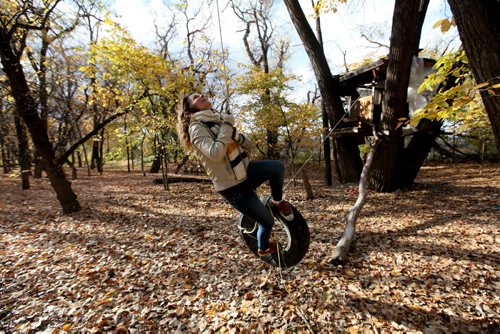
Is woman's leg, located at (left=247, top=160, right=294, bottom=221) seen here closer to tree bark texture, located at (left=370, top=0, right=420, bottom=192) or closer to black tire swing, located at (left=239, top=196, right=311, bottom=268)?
black tire swing, located at (left=239, top=196, right=311, bottom=268)

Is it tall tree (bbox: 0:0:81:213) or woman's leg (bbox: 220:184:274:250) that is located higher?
tall tree (bbox: 0:0:81:213)

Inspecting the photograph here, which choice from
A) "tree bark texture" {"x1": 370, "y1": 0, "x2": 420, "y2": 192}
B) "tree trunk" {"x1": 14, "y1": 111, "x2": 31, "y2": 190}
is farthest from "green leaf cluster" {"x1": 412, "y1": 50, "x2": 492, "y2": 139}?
"tree trunk" {"x1": 14, "y1": 111, "x2": 31, "y2": 190}

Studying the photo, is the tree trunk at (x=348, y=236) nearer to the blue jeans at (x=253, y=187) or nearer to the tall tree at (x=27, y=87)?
the blue jeans at (x=253, y=187)

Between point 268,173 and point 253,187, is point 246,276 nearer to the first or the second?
point 253,187

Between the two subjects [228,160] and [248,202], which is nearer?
[228,160]

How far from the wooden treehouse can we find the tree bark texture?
358 millimetres

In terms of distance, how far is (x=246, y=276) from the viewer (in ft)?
11.5

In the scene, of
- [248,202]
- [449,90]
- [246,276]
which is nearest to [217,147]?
[248,202]

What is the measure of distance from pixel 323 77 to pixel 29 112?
24.4ft

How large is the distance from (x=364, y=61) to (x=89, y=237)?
15.8 metres

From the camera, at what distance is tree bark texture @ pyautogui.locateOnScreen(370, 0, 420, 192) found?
4.46 m

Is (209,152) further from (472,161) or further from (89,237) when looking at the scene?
(472,161)

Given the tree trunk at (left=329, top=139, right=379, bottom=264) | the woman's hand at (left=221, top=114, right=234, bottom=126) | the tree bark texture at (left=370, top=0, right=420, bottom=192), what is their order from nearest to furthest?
the woman's hand at (left=221, top=114, right=234, bottom=126), the tree trunk at (left=329, top=139, right=379, bottom=264), the tree bark texture at (left=370, top=0, right=420, bottom=192)

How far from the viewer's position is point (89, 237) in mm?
4984
